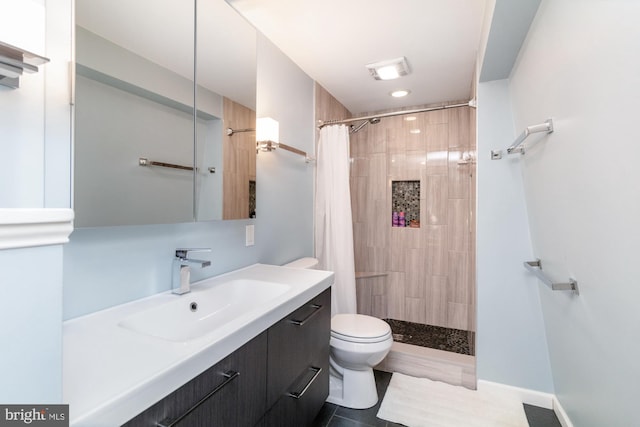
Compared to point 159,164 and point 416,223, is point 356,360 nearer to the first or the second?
point 159,164

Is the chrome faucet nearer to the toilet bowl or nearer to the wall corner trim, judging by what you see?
the wall corner trim

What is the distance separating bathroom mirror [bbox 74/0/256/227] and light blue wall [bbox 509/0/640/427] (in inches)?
55.8

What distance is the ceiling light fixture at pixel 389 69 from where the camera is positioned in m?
2.27

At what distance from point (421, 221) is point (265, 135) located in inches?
81.3

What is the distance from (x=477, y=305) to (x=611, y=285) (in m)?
1.24

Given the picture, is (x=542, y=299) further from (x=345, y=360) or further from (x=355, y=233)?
(x=355, y=233)

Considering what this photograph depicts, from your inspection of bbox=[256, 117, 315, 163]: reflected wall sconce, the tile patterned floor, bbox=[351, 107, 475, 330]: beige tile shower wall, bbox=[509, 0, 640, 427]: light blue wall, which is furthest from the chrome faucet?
bbox=[351, 107, 475, 330]: beige tile shower wall

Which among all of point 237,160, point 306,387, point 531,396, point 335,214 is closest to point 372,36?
point 237,160

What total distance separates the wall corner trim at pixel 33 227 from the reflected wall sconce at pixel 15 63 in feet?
0.69

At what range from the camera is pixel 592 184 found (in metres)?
0.94

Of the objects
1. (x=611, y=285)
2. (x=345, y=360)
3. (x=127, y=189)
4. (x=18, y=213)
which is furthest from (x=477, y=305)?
(x=18, y=213)

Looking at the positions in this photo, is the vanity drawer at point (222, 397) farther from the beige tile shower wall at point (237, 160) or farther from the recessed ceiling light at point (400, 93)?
the recessed ceiling light at point (400, 93)

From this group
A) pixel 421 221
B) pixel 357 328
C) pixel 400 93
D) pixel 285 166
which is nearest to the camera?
pixel 357 328

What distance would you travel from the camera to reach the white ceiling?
1671mm
